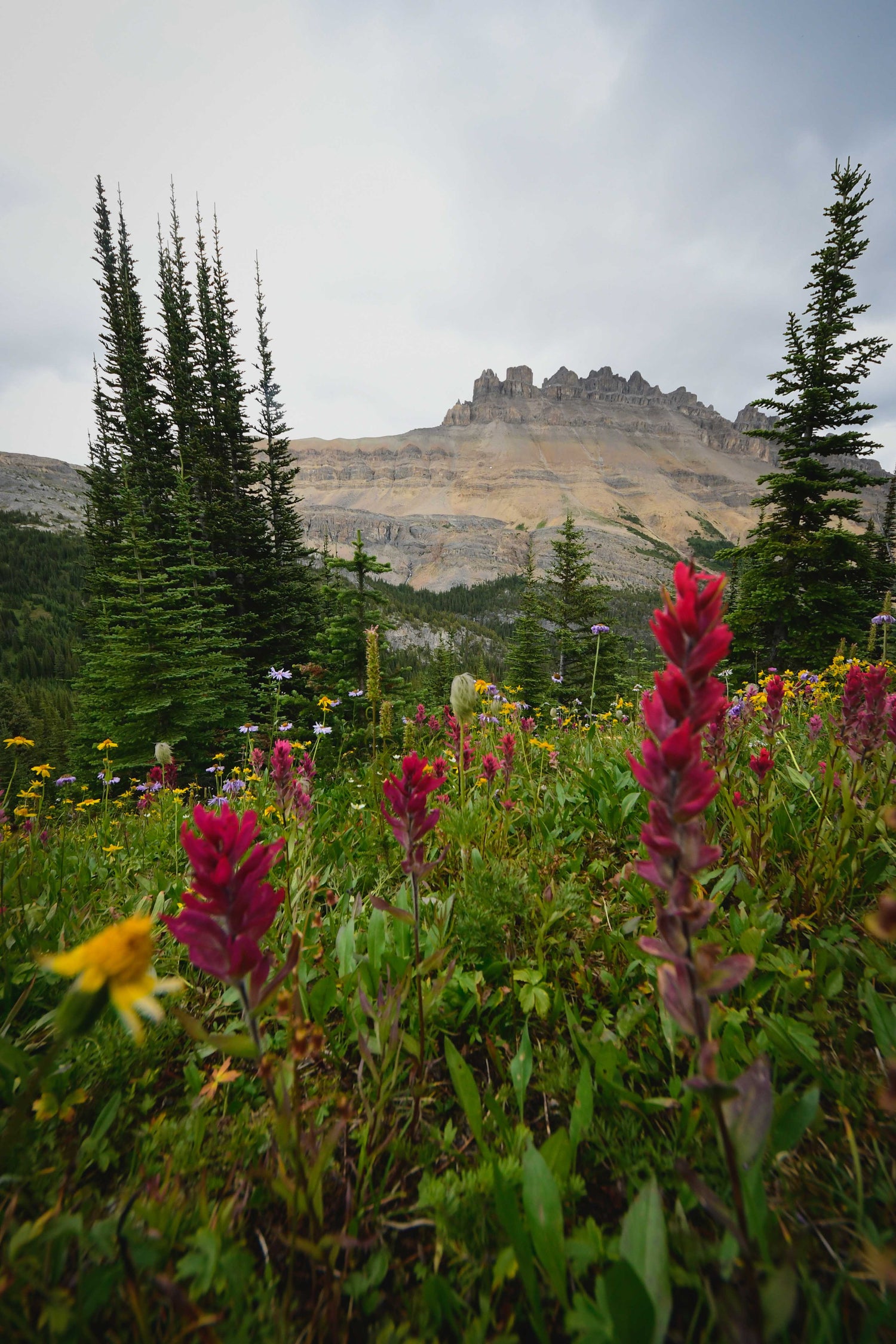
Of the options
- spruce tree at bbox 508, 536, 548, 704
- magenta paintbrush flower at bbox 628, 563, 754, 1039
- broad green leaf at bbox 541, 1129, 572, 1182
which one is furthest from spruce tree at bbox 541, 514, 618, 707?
magenta paintbrush flower at bbox 628, 563, 754, 1039

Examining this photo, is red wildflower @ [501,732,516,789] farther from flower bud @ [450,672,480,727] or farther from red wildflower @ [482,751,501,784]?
flower bud @ [450,672,480,727]

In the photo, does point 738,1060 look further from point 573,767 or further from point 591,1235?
point 573,767

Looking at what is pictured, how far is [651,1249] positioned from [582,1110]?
0.37 metres

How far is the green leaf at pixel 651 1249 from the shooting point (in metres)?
0.88

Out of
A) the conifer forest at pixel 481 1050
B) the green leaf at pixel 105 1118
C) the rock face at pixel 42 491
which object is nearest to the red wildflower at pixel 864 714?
the conifer forest at pixel 481 1050

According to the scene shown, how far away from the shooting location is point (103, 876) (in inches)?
118

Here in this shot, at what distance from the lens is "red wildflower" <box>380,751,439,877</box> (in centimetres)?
150

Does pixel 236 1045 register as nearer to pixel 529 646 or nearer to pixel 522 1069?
pixel 522 1069

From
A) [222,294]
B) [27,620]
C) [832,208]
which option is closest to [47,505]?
[27,620]

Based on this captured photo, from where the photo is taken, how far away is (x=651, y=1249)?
0.96 m

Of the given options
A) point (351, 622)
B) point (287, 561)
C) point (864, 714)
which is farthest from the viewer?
point (287, 561)

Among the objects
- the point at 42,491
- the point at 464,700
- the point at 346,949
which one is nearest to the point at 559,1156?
the point at 346,949

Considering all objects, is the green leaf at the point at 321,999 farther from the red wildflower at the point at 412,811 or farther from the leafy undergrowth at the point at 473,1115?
the red wildflower at the point at 412,811

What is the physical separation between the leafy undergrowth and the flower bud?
87 centimetres
